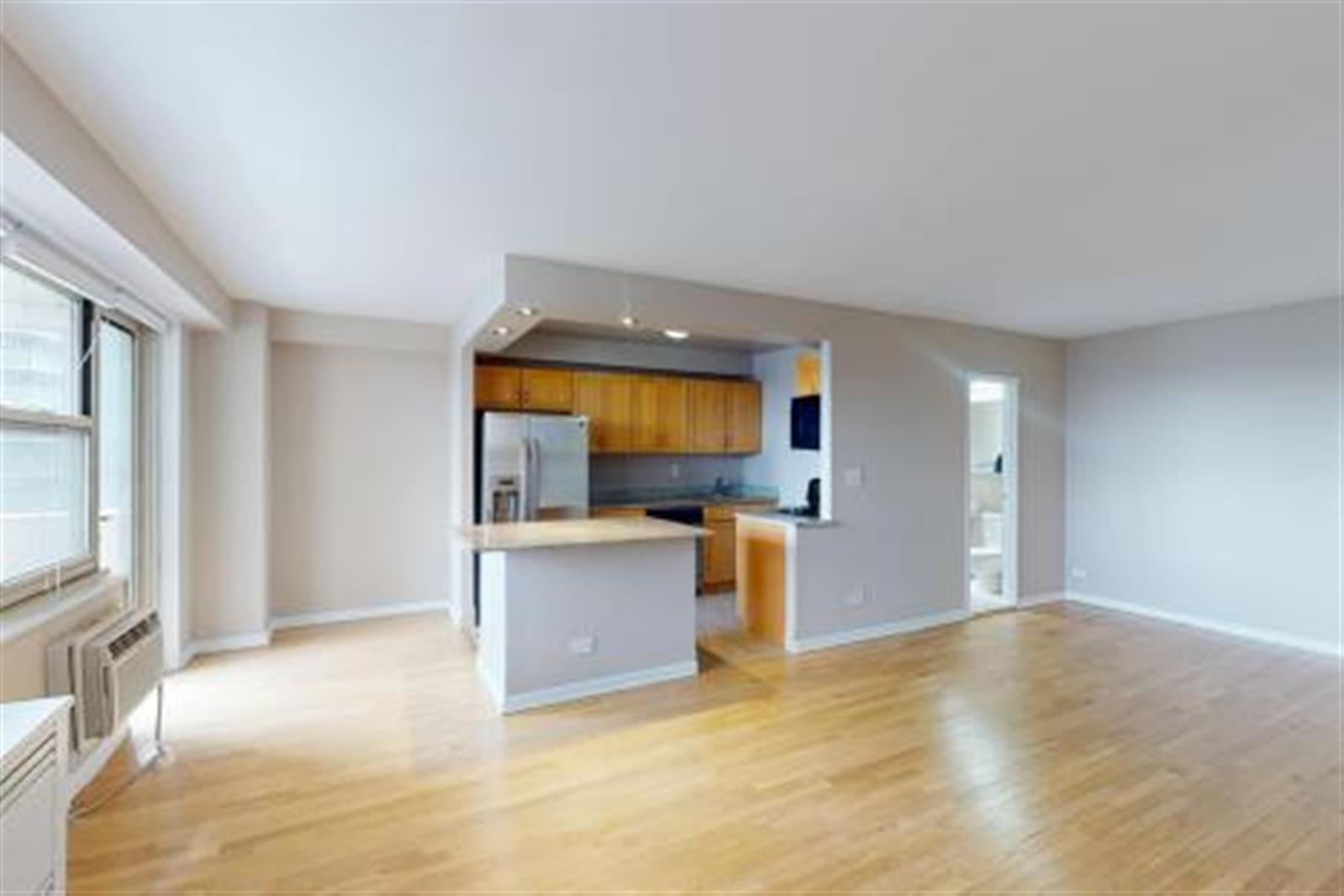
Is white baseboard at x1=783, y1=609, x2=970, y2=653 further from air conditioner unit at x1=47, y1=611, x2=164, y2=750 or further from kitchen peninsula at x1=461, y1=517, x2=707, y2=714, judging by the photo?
air conditioner unit at x1=47, y1=611, x2=164, y2=750

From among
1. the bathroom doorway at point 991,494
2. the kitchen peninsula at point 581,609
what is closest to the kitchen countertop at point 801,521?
the kitchen peninsula at point 581,609

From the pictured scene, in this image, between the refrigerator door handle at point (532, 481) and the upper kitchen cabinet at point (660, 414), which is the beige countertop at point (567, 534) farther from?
the upper kitchen cabinet at point (660, 414)

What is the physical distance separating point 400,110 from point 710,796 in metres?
2.66

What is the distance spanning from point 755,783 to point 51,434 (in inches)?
130

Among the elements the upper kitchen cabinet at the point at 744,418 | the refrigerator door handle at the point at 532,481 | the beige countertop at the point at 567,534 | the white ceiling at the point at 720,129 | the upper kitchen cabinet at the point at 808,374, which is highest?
the white ceiling at the point at 720,129

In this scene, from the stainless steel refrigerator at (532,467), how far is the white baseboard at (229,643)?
1.71 metres

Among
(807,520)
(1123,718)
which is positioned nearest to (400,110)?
(807,520)

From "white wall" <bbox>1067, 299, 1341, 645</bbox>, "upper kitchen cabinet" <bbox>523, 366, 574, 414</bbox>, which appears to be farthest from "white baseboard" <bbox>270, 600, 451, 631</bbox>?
"white wall" <bbox>1067, 299, 1341, 645</bbox>

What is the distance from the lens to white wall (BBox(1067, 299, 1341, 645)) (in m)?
4.42

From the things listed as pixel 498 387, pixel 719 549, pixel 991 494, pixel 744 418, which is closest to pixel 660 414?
pixel 744 418

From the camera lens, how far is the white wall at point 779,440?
255 inches

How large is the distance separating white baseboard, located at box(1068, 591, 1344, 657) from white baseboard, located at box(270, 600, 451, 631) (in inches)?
222

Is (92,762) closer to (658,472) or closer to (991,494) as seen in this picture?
(658,472)

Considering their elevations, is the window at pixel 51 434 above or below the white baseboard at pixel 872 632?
above
